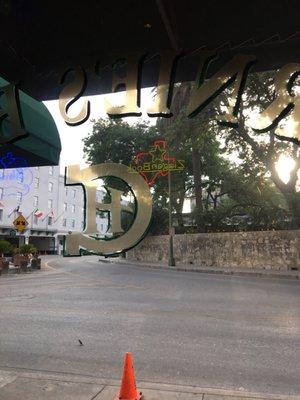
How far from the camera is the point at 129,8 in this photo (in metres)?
3.14

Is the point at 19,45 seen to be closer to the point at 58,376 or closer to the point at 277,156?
the point at 58,376

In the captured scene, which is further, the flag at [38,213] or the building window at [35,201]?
the building window at [35,201]

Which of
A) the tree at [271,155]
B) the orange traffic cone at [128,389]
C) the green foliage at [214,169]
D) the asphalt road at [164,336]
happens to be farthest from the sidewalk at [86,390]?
the tree at [271,155]

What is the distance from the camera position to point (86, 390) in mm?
5102

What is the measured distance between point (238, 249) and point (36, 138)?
88.5ft

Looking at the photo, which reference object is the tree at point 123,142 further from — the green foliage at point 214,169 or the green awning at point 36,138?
the green awning at point 36,138

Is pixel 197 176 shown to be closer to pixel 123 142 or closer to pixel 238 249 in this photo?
pixel 123 142

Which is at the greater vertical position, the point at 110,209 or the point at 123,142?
the point at 123,142

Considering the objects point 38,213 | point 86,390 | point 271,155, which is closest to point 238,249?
point 271,155

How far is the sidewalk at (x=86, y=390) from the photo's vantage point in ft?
16.1

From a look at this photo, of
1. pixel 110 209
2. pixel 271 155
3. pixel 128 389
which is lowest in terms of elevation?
pixel 128 389

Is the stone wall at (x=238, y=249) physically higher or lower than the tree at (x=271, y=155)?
lower

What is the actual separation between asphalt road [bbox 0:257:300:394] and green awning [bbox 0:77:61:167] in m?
3.14

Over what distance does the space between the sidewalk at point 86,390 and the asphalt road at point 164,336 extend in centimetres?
49
